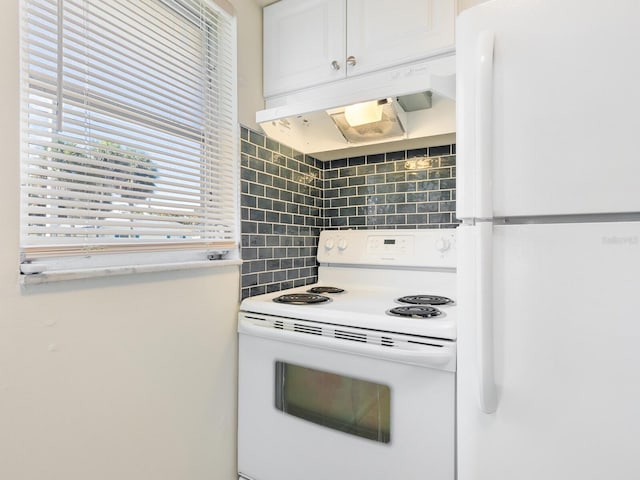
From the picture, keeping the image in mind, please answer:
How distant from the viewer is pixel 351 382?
1.20m

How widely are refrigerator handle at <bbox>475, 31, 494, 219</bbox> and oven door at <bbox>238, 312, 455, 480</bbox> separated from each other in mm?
435

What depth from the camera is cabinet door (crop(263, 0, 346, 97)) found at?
1494 mm

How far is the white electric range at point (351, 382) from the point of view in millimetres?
1034

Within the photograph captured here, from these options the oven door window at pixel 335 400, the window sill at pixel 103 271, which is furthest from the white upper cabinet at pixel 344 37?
the oven door window at pixel 335 400

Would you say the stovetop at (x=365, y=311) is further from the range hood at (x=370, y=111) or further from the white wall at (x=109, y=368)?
the range hood at (x=370, y=111)

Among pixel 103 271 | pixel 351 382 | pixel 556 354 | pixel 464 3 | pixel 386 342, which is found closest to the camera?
pixel 556 354

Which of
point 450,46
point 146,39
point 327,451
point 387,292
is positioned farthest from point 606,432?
point 146,39

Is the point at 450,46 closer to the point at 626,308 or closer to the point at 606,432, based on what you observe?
the point at 626,308

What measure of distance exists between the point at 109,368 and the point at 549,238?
1243mm

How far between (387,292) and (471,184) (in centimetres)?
91

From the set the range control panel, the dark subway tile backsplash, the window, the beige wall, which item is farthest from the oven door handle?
the beige wall

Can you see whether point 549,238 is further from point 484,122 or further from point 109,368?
point 109,368

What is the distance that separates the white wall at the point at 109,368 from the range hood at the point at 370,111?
703 mm

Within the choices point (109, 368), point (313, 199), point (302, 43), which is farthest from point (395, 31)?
point (109, 368)
